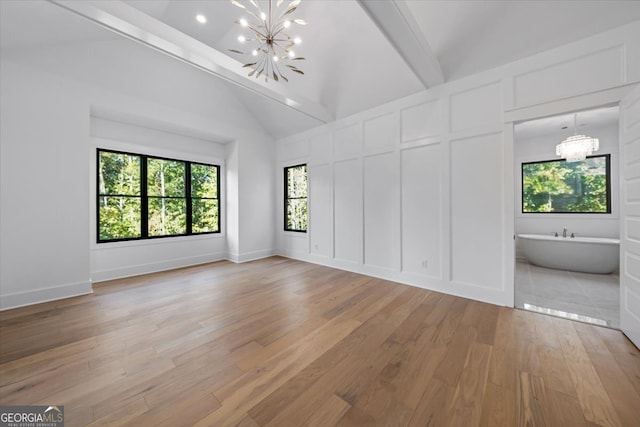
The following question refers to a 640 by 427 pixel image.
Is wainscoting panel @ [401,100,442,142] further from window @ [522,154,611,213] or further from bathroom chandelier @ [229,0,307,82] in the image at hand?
window @ [522,154,611,213]

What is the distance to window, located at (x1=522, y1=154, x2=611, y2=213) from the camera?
4.71 m

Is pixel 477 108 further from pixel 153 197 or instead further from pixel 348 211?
pixel 153 197

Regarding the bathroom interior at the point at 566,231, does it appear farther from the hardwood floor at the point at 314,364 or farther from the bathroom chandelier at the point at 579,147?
the hardwood floor at the point at 314,364

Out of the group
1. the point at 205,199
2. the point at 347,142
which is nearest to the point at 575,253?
the point at 347,142

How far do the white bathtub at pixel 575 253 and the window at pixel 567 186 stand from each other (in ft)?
3.17

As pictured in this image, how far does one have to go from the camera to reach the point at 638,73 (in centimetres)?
209

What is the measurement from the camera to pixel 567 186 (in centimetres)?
505

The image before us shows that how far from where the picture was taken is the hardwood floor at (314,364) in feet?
4.44

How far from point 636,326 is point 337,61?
4.53m

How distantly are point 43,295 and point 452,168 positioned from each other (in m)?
5.62

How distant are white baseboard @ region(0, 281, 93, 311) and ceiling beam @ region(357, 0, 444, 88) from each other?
15.7 ft

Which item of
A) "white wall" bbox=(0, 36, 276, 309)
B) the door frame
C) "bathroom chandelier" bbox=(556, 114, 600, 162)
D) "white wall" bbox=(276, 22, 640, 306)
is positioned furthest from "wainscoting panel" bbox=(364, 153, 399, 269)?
"bathroom chandelier" bbox=(556, 114, 600, 162)

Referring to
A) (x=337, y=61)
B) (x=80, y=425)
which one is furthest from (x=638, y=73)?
(x=80, y=425)

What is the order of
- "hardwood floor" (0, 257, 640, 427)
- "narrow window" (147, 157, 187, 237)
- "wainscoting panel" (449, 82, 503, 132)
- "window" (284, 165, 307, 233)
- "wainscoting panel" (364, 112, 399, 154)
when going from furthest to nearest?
"window" (284, 165, 307, 233), "narrow window" (147, 157, 187, 237), "wainscoting panel" (364, 112, 399, 154), "wainscoting panel" (449, 82, 503, 132), "hardwood floor" (0, 257, 640, 427)
